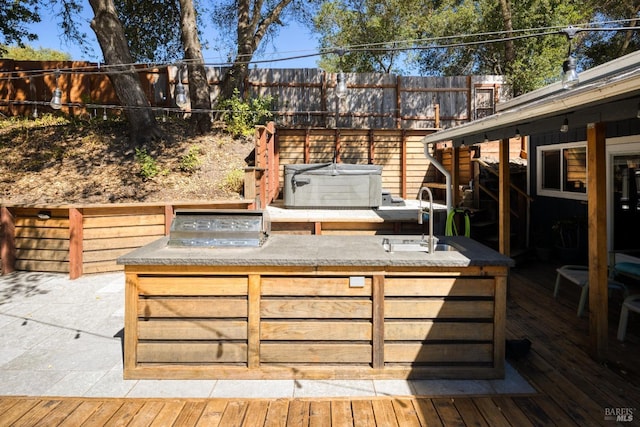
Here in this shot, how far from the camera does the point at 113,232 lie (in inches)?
221

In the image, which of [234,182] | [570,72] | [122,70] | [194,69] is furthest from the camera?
[194,69]

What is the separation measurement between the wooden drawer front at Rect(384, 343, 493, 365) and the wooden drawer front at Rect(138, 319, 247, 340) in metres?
1.11

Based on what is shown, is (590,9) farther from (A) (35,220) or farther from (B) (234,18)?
(A) (35,220)

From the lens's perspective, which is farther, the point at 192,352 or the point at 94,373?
the point at 94,373

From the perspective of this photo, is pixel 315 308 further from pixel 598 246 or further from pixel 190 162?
pixel 190 162

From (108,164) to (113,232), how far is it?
2.77m

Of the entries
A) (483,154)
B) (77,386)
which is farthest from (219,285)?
(483,154)

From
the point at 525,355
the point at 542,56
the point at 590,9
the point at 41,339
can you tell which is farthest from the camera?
the point at 590,9

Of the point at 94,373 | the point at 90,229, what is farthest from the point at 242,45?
the point at 94,373

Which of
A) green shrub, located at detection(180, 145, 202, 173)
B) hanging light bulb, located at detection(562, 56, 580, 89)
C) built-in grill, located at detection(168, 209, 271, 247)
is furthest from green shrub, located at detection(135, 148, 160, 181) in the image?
hanging light bulb, located at detection(562, 56, 580, 89)

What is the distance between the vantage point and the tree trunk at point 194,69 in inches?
336

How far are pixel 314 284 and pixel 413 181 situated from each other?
26.6 ft

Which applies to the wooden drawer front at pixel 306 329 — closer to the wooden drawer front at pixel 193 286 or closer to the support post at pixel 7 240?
the wooden drawer front at pixel 193 286

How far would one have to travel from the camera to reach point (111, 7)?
7.66 metres
